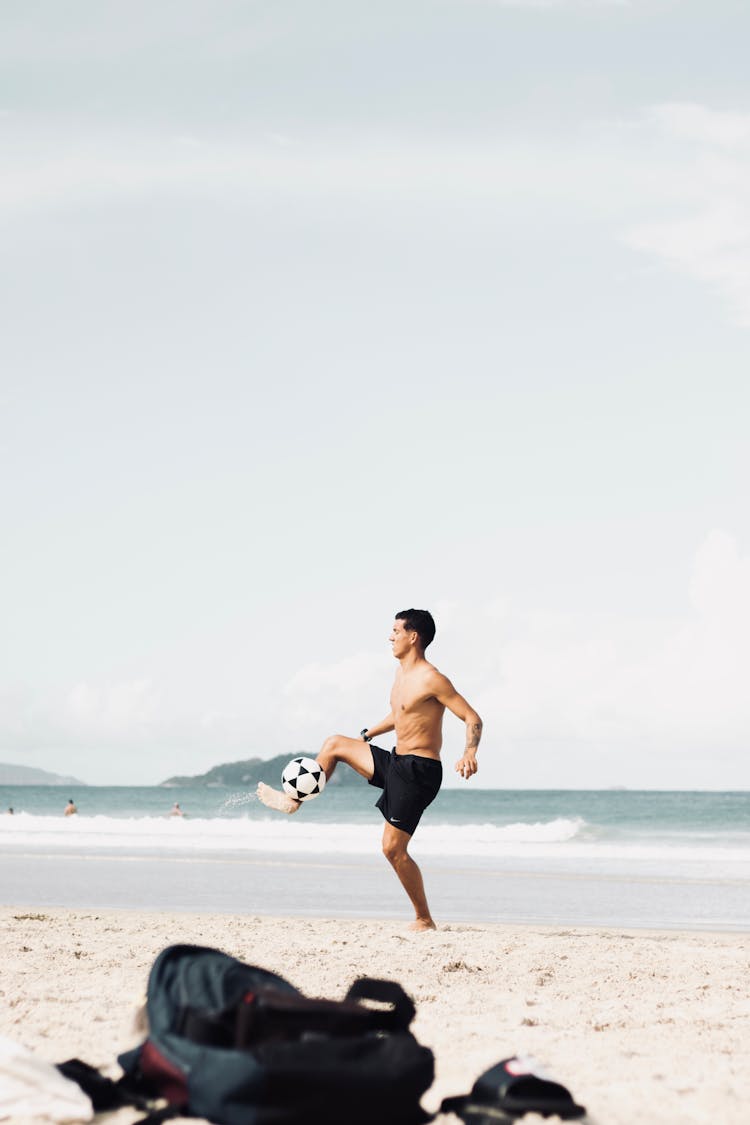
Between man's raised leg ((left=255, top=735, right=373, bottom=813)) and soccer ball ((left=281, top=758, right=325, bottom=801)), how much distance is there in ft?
0.14

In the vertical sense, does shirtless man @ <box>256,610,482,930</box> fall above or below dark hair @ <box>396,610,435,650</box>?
below

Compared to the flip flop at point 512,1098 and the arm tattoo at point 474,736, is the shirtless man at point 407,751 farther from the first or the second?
the flip flop at point 512,1098

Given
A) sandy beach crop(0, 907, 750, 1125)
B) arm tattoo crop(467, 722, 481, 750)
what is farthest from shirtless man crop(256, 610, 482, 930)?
sandy beach crop(0, 907, 750, 1125)

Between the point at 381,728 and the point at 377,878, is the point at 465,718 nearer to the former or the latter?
the point at 381,728

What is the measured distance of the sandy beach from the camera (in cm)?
458

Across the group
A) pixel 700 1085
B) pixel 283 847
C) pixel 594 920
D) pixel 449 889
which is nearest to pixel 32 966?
pixel 700 1085

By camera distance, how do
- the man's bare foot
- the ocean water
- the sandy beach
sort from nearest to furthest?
the sandy beach < the man's bare foot < the ocean water

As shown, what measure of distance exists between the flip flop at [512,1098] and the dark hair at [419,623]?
4.74 meters

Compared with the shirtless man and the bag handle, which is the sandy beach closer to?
the bag handle

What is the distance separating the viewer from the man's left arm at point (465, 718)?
7.69m

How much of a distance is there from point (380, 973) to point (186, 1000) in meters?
3.14

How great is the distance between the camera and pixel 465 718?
8.01 metres

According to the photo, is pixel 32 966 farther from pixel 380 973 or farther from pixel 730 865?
pixel 730 865

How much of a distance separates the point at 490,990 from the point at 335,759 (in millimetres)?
2444
